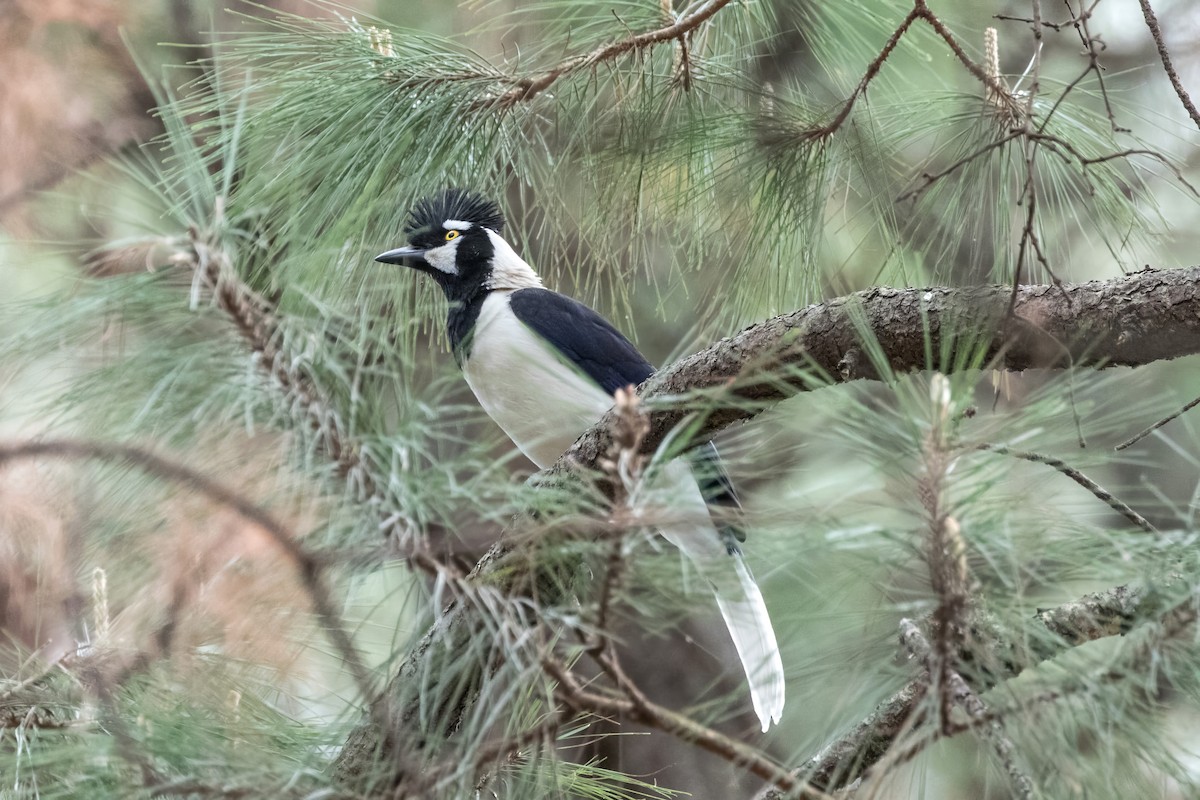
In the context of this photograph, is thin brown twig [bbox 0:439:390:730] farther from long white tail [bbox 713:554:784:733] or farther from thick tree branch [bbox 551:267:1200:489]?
thick tree branch [bbox 551:267:1200:489]

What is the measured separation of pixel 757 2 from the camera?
220 centimetres

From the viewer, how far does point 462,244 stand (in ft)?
9.93

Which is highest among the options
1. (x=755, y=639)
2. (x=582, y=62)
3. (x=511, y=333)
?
(x=582, y=62)

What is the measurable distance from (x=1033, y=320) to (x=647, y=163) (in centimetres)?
72

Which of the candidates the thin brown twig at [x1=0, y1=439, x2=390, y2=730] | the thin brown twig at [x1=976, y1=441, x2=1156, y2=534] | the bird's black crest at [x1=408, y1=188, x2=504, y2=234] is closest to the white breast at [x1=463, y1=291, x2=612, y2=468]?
Result: the bird's black crest at [x1=408, y1=188, x2=504, y2=234]

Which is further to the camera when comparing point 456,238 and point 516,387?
point 456,238

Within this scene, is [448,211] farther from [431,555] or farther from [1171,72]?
[431,555]

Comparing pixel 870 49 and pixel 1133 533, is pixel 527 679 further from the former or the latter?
pixel 870 49

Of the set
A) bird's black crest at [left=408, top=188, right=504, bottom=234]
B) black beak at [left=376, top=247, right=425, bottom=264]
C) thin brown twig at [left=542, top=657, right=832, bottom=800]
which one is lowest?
thin brown twig at [left=542, top=657, right=832, bottom=800]

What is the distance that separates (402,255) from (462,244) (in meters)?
0.39

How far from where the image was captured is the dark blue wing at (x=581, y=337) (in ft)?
9.37

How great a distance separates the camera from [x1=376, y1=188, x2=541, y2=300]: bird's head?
2.92 meters

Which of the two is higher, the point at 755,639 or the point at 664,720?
the point at 664,720

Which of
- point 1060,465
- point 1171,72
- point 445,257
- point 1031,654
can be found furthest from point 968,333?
point 445,257
